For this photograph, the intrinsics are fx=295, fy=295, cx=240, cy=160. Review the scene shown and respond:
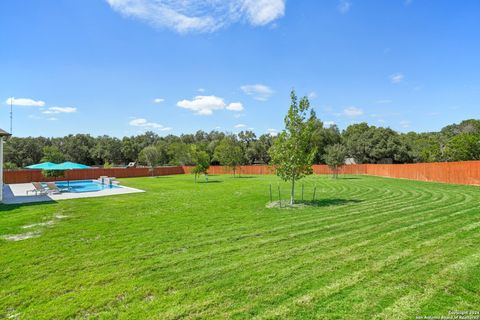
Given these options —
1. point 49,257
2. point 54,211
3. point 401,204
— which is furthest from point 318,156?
point 49,257

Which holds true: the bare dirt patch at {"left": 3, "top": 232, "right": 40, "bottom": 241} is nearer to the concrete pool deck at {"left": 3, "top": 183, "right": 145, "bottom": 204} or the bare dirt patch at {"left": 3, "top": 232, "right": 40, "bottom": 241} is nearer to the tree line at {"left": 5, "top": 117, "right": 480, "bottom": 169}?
the concrete pool deck at {"left": 3, "top": 183, "right": 145, "bottom": 204}

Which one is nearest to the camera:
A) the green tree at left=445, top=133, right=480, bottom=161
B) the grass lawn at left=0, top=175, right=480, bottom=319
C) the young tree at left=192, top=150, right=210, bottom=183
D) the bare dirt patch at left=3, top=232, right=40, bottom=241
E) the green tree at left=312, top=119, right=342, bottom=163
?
the grass lawn at left=0, top=175, right=480, bottom=319

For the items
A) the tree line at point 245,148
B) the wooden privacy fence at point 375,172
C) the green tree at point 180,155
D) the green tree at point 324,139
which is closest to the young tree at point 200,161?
the tree line at point 245,148

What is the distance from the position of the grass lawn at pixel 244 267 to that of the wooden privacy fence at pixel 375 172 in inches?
258

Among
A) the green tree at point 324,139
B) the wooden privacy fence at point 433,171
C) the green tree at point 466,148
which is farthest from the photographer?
the green tree at point 324,139

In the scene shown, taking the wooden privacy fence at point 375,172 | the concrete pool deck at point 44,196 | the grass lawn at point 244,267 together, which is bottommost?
the grass lawn at point 244,267

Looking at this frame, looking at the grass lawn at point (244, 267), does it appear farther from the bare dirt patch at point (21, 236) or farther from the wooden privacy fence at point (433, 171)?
the wooden privacy fence at point (433, 171)

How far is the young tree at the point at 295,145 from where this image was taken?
40.8 ft

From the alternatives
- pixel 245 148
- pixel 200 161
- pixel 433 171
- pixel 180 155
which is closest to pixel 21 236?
pixel 200 161

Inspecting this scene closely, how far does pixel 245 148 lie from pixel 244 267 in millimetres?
60820

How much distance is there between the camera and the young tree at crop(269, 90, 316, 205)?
40.8 ft

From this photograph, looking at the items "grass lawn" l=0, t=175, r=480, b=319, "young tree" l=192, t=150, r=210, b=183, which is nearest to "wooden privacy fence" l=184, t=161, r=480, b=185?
"grass lawn" l=0, t=175, r=480, b=319

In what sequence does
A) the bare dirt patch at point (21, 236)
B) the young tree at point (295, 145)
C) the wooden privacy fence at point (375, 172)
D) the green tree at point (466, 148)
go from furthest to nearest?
the green tree at point (466, 148)
the wooden privacy fence at point (375, 172)
the young tree at point (295, 145)
the bare dirt patch at point (21, 236)

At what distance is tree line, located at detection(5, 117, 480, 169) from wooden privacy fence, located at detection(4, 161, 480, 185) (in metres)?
2.74
